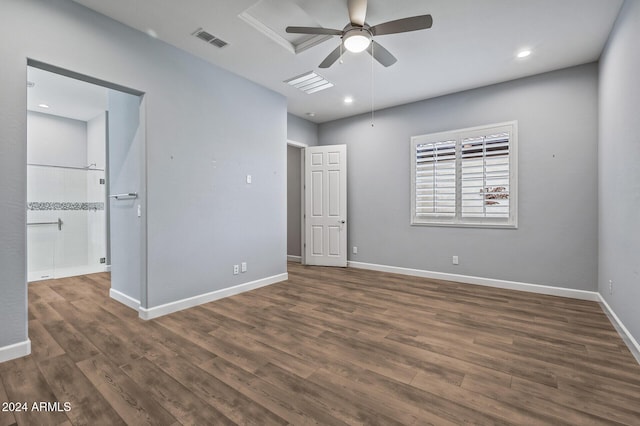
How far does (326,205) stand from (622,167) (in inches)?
163

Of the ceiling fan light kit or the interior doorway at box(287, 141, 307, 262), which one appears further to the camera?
the interior doorway at box(287, 141, 307, 262)

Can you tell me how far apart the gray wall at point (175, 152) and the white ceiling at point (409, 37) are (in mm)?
243

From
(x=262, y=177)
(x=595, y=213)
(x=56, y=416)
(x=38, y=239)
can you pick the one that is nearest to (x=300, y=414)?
(x=56, y=416)

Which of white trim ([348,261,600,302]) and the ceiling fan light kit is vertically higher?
the ceiling fan light kit

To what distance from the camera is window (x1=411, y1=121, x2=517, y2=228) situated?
165 inches

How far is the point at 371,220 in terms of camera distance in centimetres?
554

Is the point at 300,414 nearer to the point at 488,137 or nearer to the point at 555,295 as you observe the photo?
the point at 555,295

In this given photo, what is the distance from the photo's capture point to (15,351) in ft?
7.31

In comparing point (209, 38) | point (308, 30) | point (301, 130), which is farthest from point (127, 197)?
point (301, 130)

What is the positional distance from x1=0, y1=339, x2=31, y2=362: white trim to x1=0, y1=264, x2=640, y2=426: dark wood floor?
7cm

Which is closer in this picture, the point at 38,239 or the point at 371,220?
the point at 38,239

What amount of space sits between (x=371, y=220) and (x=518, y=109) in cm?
283

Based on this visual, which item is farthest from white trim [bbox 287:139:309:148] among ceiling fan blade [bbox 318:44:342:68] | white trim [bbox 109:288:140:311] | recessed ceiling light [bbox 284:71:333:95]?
white trim [bbox 109:288:140:311]

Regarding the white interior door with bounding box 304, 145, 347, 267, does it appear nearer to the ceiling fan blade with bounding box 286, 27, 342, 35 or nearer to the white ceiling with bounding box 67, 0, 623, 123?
the white ceiling with bounding box 67, 0, 623, 123
